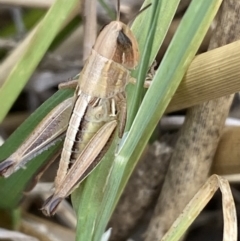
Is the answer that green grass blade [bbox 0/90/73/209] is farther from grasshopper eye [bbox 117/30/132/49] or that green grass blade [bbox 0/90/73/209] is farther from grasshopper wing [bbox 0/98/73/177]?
grasshopper eye [bbox 117/30/132/49]

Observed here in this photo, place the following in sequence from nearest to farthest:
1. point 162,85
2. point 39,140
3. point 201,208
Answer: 1. point 162,85
2. point 201,208
3. point 39,140

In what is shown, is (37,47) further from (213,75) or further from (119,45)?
(213,75)

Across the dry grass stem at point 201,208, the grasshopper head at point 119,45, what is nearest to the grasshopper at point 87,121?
the grasshopper head at point 119,45

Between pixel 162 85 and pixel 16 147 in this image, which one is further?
pixel 16 147

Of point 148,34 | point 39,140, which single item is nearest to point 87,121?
point 39,140

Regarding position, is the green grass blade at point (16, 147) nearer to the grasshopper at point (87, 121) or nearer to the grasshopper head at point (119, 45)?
the grasshopper at point (87, 121)

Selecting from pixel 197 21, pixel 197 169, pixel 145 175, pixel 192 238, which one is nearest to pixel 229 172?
pixel 197 169

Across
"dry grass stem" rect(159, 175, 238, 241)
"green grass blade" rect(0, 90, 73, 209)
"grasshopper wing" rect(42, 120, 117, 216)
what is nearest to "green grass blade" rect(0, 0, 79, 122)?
"green grass blade" rect(0, 90, 73, 209)
